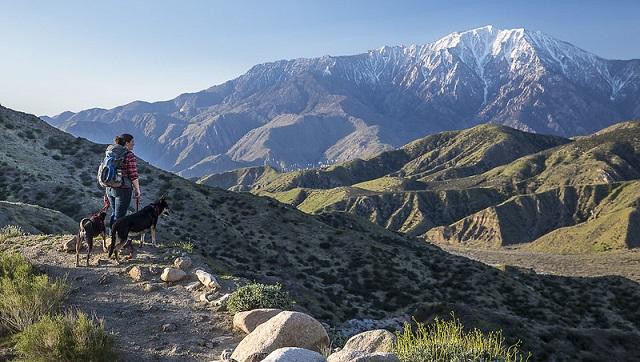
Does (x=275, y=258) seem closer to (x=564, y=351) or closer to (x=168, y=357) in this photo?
(x=564, y=351)

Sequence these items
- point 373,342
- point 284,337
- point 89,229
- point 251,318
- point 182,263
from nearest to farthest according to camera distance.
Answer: point 373,342
point 284,337
point 251,318
point 182,263
point 89,229

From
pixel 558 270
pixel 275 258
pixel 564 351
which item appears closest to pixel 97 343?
pixel 564 351

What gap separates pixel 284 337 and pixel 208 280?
5.65m

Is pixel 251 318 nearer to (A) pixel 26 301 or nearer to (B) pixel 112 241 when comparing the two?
(A) pixel 26 301

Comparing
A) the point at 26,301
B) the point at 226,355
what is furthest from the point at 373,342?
the point at 26,301

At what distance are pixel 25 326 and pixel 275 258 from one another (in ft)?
129

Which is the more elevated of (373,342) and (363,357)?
(363,357)

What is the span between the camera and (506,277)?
62281mm

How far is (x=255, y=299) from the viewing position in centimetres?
1265

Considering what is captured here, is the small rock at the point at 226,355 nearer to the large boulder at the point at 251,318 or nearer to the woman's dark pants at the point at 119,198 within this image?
the large boulder at the point at 251,318

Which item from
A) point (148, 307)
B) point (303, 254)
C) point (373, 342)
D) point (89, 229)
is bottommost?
point (303, 254)

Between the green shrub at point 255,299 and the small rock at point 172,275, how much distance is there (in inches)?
115

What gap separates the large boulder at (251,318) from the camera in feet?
38.1

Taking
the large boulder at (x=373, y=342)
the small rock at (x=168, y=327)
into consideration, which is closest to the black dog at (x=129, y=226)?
the small rock at (x=168, y=327)
